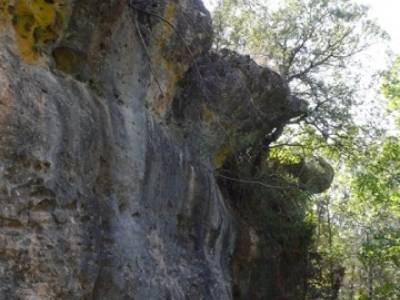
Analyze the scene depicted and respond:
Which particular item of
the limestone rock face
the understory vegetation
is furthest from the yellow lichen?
the understory vegetation

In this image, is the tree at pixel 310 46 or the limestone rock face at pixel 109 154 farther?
the tree at pixel 310 46

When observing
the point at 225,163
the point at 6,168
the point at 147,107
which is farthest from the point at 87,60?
the point at 225,163

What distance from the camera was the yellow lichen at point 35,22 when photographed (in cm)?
701

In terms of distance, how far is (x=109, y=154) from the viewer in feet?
27.2

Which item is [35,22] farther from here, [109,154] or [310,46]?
[310,46]

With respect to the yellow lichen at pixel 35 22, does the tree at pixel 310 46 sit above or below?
above

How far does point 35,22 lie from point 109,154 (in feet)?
6.72

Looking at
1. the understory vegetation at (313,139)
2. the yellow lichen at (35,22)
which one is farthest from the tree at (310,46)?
the yellow lichen at (35,22)

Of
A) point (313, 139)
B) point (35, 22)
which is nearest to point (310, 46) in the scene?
point (313, 139)

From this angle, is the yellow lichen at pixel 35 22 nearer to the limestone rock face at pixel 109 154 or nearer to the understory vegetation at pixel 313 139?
the limestone rock face at pixel 109 154

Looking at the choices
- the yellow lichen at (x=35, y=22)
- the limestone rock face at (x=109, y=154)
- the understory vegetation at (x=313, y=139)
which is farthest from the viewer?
the understory vegetation at (x=313, y=139)

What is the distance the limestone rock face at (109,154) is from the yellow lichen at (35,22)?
16 mm

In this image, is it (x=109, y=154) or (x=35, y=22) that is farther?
(x=109, y=154)

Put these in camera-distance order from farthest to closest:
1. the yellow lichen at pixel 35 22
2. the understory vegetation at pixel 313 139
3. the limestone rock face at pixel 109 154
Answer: the understory vegetation at pixel 313 139, the yellow lichen at pixel 35 22, the limestone rock face at pixel 109 154
